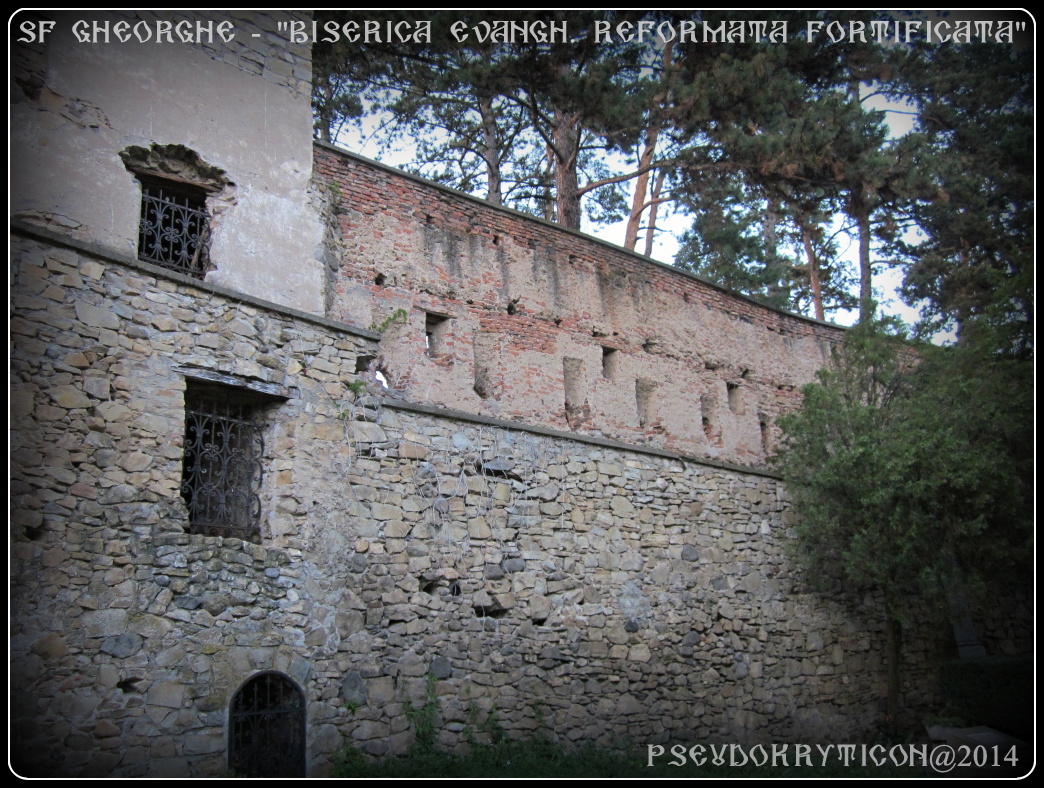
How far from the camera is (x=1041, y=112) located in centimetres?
970

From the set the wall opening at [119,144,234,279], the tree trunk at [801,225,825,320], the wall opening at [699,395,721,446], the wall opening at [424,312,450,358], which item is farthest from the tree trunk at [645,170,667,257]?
the wall opening at [119,144,234,279]

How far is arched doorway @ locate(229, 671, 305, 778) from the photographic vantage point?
23.6ft

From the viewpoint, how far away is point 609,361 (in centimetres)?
1405

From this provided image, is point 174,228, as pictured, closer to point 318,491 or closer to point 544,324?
point 318,491

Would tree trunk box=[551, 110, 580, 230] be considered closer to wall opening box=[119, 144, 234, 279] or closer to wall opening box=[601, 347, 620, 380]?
wall opening box=[601, 347, 620, 380]

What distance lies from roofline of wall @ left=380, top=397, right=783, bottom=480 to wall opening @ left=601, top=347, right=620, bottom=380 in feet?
9.77

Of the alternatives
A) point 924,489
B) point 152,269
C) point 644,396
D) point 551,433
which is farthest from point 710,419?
point 152,269

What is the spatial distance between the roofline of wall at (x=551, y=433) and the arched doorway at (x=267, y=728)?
9.00 ft

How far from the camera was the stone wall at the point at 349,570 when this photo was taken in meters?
6.78

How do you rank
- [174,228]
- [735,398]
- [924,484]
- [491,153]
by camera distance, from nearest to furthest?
[174,228], [924,484], [735,398], [491,153]

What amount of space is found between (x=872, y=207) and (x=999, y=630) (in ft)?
21.9

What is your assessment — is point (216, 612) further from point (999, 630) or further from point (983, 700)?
point (999, 630)

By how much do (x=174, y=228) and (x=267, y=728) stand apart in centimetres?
519

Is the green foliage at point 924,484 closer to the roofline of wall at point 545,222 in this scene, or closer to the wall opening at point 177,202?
the roofline of wall at point 545,222
